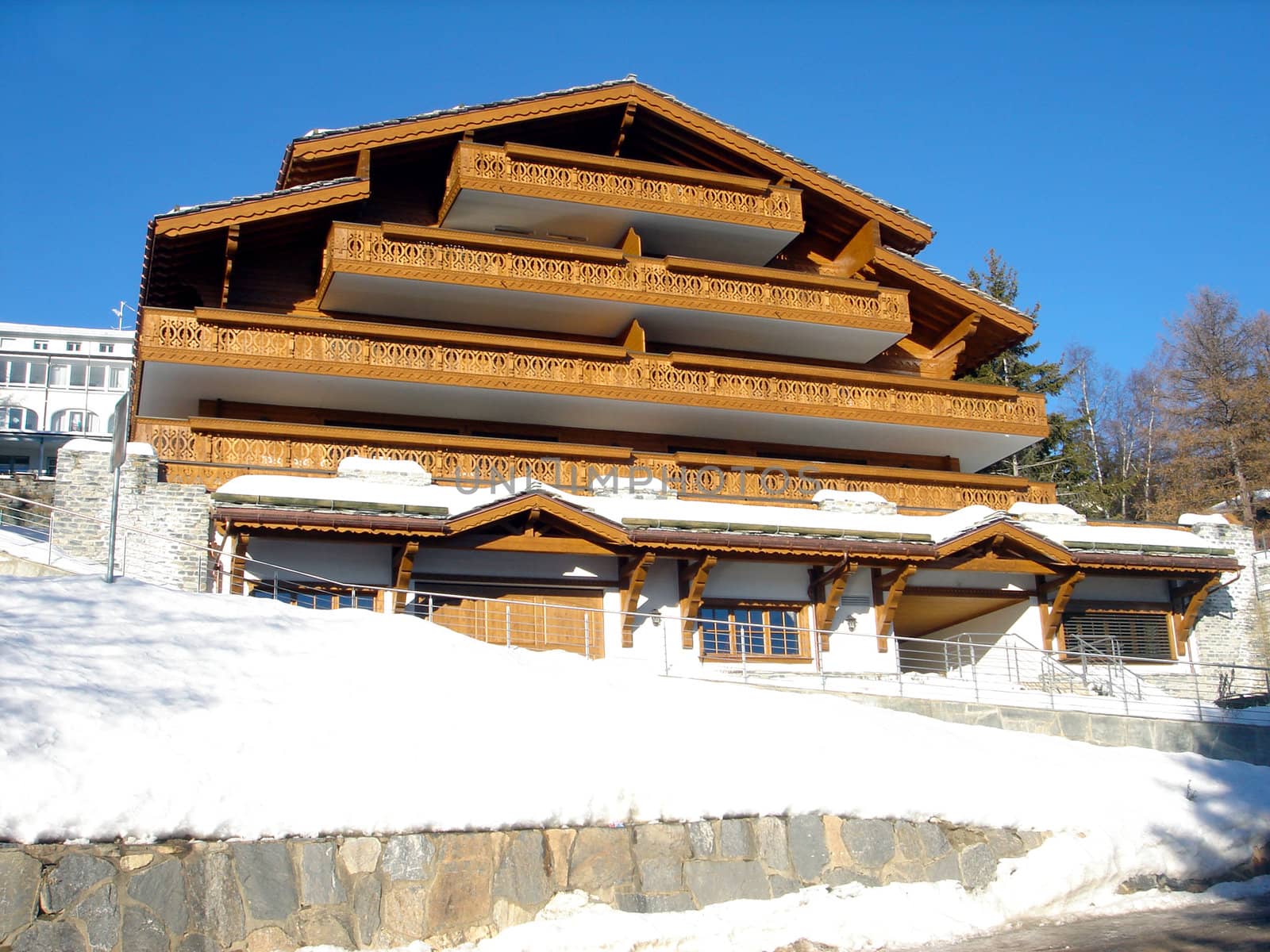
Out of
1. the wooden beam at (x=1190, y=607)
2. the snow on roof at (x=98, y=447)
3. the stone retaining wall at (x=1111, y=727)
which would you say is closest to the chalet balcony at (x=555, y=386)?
the snow on roof at (x=98, y=447)

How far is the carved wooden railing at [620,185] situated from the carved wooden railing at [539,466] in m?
5.91

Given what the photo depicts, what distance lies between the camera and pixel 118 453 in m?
13.6

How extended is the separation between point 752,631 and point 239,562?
9.10 meters

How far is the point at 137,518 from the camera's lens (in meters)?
20.5

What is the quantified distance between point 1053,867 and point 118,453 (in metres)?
11.0

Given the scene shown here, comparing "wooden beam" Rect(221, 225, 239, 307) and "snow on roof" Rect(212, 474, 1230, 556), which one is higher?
"wooden beam" Rect(221, 225, 239, 307)

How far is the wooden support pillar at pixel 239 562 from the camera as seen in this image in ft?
67.7

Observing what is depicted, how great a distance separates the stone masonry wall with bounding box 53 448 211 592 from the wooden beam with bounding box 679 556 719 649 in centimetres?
816

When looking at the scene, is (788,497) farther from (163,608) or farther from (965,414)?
(163,608)

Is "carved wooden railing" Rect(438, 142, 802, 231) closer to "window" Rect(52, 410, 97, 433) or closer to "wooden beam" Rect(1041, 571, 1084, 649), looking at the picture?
"wooden beam" Rect(1041, 571, 1084, 649)

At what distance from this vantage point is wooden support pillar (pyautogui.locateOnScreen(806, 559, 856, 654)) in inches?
937

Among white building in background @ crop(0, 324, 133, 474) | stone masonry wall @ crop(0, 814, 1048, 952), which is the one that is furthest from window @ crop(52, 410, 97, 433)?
stone masonry wall @ crop(0, 814, 1048, 952)

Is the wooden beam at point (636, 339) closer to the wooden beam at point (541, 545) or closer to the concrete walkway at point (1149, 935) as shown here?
the wooden beam at point (541, 545)

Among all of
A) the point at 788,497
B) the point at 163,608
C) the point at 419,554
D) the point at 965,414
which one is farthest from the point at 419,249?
the point at 163,608
